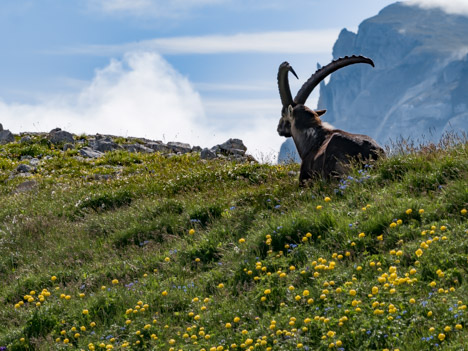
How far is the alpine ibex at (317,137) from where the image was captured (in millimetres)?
11727

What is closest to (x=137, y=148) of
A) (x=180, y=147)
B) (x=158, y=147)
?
(x=158, y=147)

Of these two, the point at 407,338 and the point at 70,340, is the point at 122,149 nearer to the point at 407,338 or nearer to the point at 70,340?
the point at 70,340

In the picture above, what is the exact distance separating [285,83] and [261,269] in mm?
7323

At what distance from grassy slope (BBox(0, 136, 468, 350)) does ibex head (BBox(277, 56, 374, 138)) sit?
2.15m

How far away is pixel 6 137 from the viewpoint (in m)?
26.7

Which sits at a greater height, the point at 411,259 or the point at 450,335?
the point at 411,259

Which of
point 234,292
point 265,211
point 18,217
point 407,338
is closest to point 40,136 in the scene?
point 18,217

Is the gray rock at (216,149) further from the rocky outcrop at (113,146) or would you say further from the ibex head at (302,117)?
the ibex head at (302,117)

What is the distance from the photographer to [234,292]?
7902mm

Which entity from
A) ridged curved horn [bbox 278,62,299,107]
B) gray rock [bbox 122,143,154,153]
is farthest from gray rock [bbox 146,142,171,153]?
ridged curved horn [bbox 278,62,299,107]

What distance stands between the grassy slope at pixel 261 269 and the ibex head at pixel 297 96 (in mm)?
2154

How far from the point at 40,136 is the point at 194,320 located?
2103cm

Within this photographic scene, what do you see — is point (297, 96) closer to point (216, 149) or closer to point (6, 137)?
point (216, 149)

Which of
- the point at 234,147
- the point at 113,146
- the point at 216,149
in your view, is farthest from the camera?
the point at 113,146
